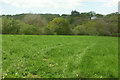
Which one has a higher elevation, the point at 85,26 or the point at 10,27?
the point at 85,26

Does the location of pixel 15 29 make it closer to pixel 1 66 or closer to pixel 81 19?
pixel 81 19

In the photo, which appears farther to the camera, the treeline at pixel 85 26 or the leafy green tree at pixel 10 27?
the treeline at pixel 85 26

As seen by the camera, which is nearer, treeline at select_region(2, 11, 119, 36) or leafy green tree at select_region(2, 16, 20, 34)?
leafy green tree at select_region(2, 16, 20, 34)

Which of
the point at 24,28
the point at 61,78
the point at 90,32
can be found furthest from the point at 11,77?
the point at 90,32

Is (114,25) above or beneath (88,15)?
beneath

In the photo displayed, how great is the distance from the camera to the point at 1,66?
528cm

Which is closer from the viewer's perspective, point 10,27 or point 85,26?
point 10,27

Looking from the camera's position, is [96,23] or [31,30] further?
[96,23]

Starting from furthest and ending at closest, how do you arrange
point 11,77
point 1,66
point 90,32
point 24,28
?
point 90,32 < point 24,28 < point 1,66 < point 11,77

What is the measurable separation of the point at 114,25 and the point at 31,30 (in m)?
30.7

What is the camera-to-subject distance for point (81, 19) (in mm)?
47656

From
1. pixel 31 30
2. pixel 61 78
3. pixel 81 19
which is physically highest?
pixel 81 19

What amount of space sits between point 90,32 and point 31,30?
2234 cm

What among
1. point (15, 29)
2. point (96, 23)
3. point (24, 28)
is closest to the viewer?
point (24, 28)
